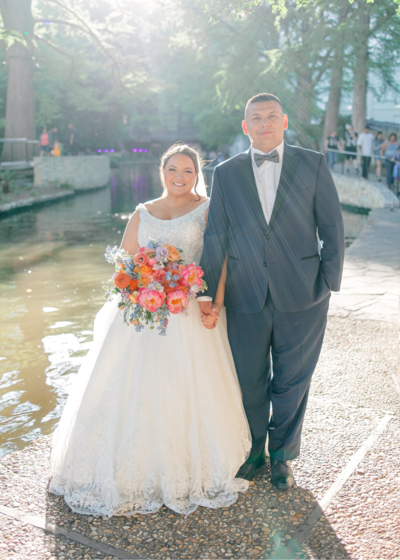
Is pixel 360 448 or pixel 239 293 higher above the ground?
pixel 239 293

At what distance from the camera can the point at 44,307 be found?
732 cm

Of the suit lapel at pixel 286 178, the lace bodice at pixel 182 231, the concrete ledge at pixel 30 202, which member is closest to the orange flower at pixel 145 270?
the lace bodice at pixel 182 231

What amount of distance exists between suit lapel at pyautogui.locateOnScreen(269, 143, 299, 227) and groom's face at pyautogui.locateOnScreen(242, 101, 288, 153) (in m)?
0.10

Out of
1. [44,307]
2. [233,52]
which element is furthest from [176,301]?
[233,52]

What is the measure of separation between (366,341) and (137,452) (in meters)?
3.13

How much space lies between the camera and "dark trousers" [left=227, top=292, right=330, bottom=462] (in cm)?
304

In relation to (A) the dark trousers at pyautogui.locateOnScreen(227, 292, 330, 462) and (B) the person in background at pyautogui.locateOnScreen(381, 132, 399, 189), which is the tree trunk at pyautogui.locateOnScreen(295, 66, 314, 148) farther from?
(A) the dark trousers at pyautogui.locateOnScreen(227, 292, 330, 462)

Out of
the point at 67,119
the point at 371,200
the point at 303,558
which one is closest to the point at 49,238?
the point at 371,200

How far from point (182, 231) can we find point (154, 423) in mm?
1059

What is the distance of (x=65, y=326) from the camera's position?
655 cm

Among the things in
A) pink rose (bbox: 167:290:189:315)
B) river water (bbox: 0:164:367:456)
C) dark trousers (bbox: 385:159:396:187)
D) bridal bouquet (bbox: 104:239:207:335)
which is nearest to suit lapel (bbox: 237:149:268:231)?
bridal bouquet (bbox: 104:239:207:335)

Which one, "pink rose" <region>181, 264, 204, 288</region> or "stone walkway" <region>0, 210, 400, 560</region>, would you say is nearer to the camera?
"stone walkway" <region>0, 210, 400, 560</region>

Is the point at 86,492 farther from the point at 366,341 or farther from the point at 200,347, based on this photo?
the point at 366,341

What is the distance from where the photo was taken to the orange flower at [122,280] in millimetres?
2898
